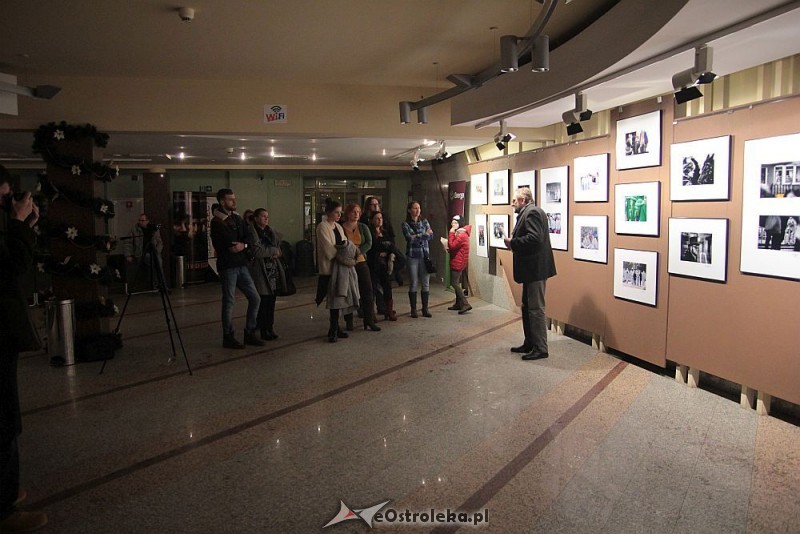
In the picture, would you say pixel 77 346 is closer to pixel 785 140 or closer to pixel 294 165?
pixel 785 140

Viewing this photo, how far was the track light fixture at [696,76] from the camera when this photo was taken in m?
3.63

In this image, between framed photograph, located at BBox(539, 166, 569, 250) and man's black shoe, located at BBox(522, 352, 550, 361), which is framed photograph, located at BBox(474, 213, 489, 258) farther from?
man's black shoe, located at BBox(522, 352, 550, 361)

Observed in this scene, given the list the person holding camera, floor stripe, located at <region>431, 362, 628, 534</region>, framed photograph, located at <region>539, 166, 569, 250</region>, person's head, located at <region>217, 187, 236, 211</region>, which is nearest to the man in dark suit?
floor stripe, located at <region>431, 362, 628, 534</region>

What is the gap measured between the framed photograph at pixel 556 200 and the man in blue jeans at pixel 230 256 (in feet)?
11.8

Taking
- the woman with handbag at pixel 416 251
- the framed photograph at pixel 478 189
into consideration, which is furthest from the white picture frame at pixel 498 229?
the woman with handbag at pixel 416 251

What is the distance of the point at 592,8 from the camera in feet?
14.7

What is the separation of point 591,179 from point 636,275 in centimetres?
126

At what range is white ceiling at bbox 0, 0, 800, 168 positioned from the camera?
3699 millimetres

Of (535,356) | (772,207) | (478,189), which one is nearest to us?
(772,207)

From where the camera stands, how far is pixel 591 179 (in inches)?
240

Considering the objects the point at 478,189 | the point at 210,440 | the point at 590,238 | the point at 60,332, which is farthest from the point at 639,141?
the point at 60,332

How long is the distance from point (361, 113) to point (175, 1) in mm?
3199

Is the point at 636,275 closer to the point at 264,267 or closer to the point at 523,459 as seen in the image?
the point at 523,459

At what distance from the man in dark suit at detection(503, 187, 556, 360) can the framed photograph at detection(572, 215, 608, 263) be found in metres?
0.66
